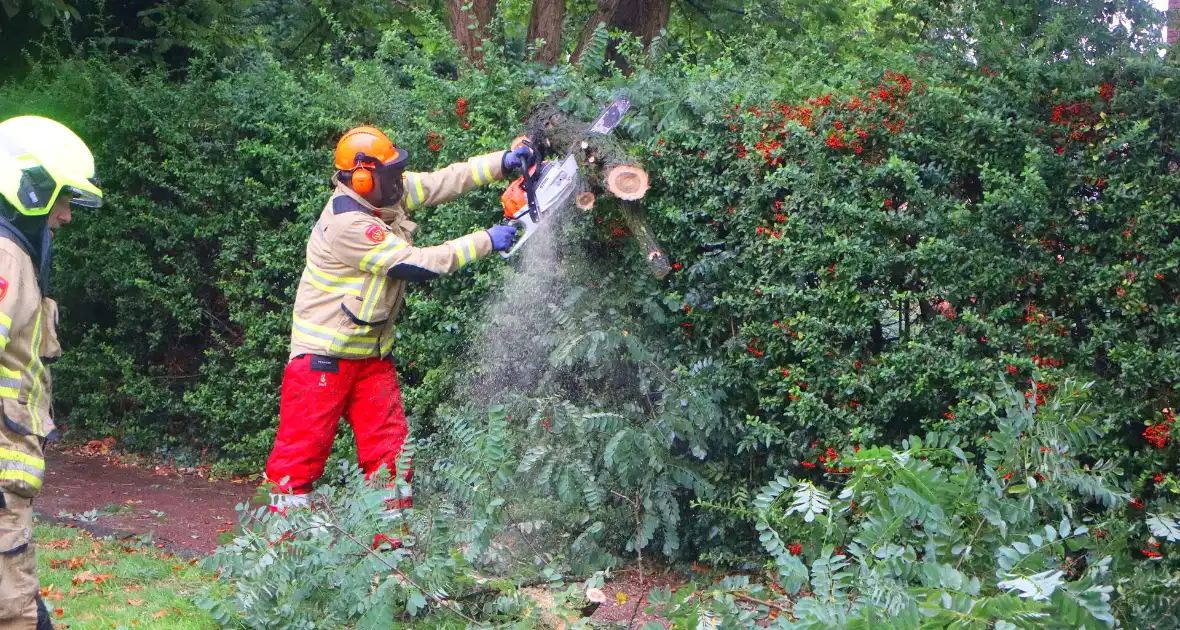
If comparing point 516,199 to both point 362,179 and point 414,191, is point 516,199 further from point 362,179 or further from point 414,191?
point 362,179

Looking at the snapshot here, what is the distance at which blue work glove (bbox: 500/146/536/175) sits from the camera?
5.09 m

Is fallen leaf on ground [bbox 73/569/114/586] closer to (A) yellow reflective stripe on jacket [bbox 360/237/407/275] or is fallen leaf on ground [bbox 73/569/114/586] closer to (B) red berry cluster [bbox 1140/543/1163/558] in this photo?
(A) yellow reflective stripe on jacket [bbox 360/237/407/275]

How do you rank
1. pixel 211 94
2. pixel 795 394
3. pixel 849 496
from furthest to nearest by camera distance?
pixel 211 94
pixel 795 394
pixel 849 496

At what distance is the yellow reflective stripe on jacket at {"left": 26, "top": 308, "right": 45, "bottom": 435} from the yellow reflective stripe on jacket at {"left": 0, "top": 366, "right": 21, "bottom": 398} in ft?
0.22

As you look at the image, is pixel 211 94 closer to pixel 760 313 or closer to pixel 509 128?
pixel 509 128

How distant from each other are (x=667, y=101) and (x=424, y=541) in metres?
2.42

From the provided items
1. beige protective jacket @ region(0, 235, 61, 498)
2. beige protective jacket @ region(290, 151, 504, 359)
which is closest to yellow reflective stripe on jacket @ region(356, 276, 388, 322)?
beige protective jacket @ region(290, 151, 504, 359)

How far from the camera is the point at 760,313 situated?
4.91 metres

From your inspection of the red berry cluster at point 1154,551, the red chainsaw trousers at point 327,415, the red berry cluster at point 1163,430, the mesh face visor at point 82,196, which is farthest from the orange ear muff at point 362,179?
the red berry cluster at point 1154,551

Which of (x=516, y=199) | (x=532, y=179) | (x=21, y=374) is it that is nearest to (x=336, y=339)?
(x=516, y=199)

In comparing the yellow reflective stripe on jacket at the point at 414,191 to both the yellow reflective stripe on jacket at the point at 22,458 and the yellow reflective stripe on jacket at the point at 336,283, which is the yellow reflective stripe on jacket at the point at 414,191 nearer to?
the yellow reflective stripe on jacket at the point at 336,283


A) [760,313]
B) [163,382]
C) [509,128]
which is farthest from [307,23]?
[760,313]

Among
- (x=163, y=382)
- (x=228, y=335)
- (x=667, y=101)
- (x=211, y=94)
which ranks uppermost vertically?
(x=667, y=101)

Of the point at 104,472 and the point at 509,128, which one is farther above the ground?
the point at 509,128
